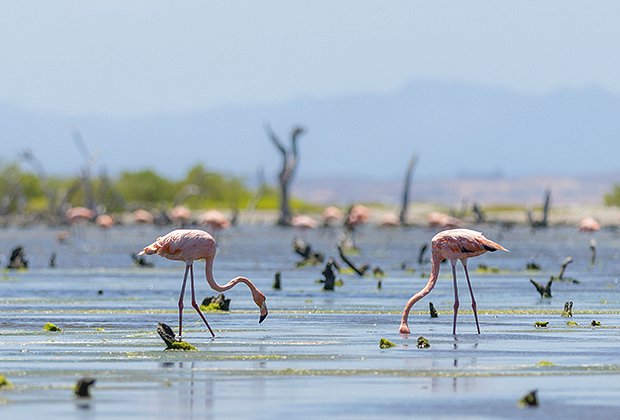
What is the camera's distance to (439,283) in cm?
3306

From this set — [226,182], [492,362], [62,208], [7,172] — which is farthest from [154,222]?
[492,362]

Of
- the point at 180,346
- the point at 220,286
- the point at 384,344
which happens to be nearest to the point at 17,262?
the point at 220,286

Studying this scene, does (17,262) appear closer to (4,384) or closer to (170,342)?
(170,342)

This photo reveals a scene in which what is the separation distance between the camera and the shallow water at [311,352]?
43.0 feet

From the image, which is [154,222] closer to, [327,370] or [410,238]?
[410,238]

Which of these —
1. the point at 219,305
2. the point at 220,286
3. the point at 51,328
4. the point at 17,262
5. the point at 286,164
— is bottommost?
the point at 51,328

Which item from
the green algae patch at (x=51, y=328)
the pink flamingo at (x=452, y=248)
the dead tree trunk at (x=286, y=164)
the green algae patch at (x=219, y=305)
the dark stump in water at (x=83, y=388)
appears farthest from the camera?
the dead tree trunk at (x=286, y=164)

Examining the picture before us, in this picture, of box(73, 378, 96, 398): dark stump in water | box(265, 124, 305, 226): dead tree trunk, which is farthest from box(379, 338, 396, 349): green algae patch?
box(265, 124, 305, 226): dead tree trunk

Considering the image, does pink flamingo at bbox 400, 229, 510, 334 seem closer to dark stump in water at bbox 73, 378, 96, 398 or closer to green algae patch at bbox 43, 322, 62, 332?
green algae patch at bbox 43, 322, 62, 332

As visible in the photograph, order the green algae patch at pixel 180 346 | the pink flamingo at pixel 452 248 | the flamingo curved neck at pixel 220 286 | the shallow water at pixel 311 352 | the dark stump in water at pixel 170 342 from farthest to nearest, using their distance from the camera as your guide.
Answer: the flamingo curved neck at pixel 220 286 → the pink flamingo at pixel 452 248 → the green algae patch at pixel 180 346 → the dark stump in water at pixel 170 342 → the shallow water at pixel 311 352

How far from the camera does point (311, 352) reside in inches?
683

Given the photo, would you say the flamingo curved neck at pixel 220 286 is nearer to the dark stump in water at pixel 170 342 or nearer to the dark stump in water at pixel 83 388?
the dark stump in water at pixel 170 342

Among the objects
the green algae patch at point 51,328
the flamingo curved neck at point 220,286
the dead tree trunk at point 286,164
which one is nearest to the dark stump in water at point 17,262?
the green algae patch at point 51,328

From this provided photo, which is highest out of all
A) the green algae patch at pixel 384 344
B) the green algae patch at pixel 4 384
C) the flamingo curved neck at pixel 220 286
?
the flamingo curved neck at pixel 220 286
